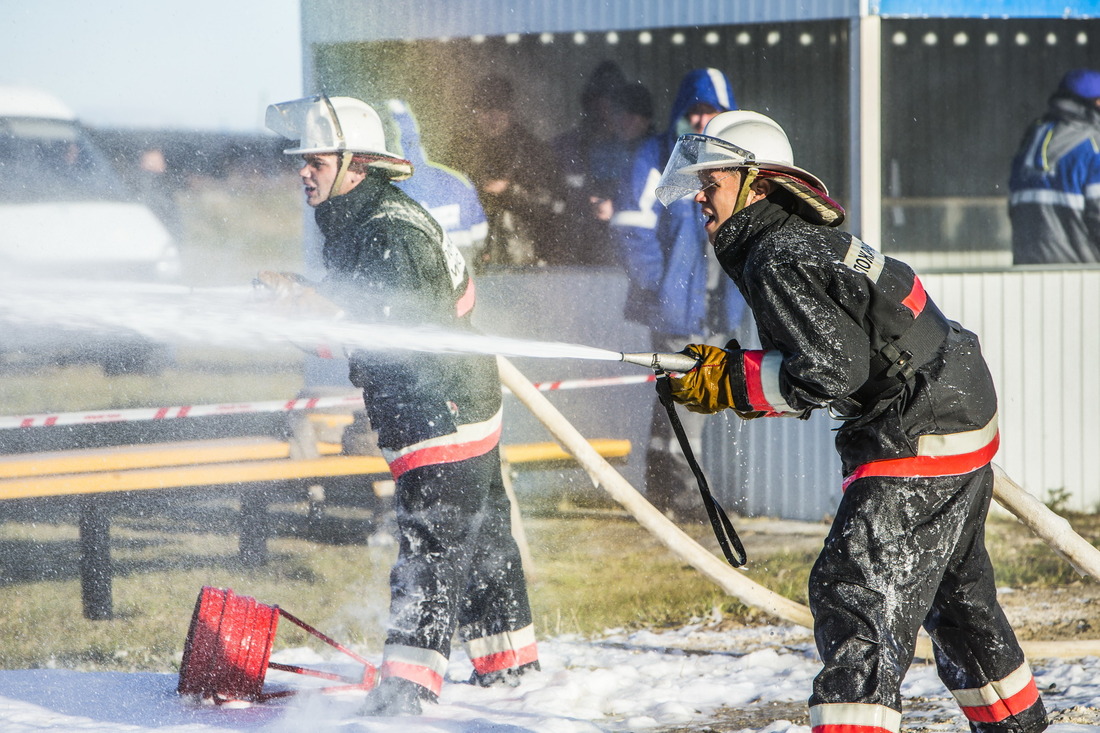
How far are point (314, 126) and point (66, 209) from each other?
326 cm

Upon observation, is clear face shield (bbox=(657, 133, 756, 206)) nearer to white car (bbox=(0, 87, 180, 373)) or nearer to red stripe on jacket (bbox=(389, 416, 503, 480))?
red stripe on jacket (bbox=(389, 416, 503, 480))

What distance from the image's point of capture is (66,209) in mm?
6512

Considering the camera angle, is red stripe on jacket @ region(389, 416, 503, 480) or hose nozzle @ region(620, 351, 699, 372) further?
red stripe on jacket @ region(389, 416, 503, 480)

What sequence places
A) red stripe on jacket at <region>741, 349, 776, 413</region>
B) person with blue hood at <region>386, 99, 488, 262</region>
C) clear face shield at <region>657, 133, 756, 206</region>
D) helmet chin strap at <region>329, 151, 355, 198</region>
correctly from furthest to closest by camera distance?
person with blue hood at <region>386, 99, 488, 262</region> → helmet chin strap at <region>329, 151, 355, 198</region> → clear face shield at <region>657, 133, 756, 206</region> → red stripe on jacket at <region>741, 349, 776, 413</region>

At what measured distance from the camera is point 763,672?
4297 mm

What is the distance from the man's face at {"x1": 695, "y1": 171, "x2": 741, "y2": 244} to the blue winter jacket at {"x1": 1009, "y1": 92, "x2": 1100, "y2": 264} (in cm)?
500

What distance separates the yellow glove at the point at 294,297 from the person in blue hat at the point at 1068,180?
17.1 feet

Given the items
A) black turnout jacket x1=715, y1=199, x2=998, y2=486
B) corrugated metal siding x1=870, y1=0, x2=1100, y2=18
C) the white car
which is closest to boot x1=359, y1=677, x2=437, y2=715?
black turnout jacket x1=715, y1=199, x2=998, y2=486

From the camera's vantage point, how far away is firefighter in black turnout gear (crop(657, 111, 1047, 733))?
2.66 m

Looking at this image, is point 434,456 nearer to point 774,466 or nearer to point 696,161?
point 696,161

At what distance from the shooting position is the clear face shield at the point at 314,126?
3.88 m

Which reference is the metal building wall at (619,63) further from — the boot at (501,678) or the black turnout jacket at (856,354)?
the black turnout jacket at (856,354)

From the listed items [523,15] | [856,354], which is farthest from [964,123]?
[856,354]

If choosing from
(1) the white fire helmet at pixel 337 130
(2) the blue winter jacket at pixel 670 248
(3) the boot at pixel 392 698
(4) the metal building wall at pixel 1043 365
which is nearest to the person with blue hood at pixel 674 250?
(2) the blue winter jacket at pixel 670 248
